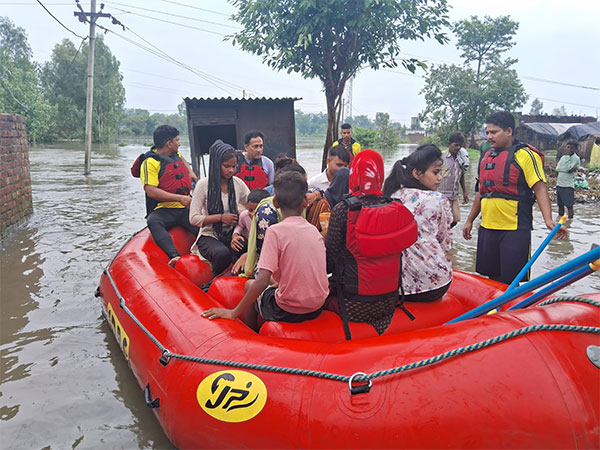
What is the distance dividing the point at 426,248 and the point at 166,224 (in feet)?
9.25

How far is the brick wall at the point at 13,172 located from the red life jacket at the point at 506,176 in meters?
6.57

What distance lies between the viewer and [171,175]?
4336mm

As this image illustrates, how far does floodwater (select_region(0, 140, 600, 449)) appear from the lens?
2.52 meters

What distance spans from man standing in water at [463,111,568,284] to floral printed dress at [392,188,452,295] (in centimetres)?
98

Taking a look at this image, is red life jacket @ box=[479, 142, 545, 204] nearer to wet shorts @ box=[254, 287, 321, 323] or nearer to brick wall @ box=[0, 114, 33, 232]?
wet shorts @ box=[254, 287, 321, 323]

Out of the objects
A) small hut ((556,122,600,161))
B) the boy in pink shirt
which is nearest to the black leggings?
the boy in pink shirt

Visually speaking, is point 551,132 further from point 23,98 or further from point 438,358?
point 23,98

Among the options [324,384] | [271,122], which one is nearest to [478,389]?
[324,384]

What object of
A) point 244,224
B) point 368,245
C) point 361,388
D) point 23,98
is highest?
point 23,98

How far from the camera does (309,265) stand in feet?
7.37

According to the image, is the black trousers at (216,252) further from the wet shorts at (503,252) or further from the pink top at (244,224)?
the wet shorts at (503,252)

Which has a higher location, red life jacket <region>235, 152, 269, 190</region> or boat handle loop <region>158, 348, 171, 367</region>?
red life jacket <region>235, 152, 269, 190</region>

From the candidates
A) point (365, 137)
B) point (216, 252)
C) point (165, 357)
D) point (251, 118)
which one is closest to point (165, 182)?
point (216, 252)

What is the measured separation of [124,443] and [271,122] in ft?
25.3
